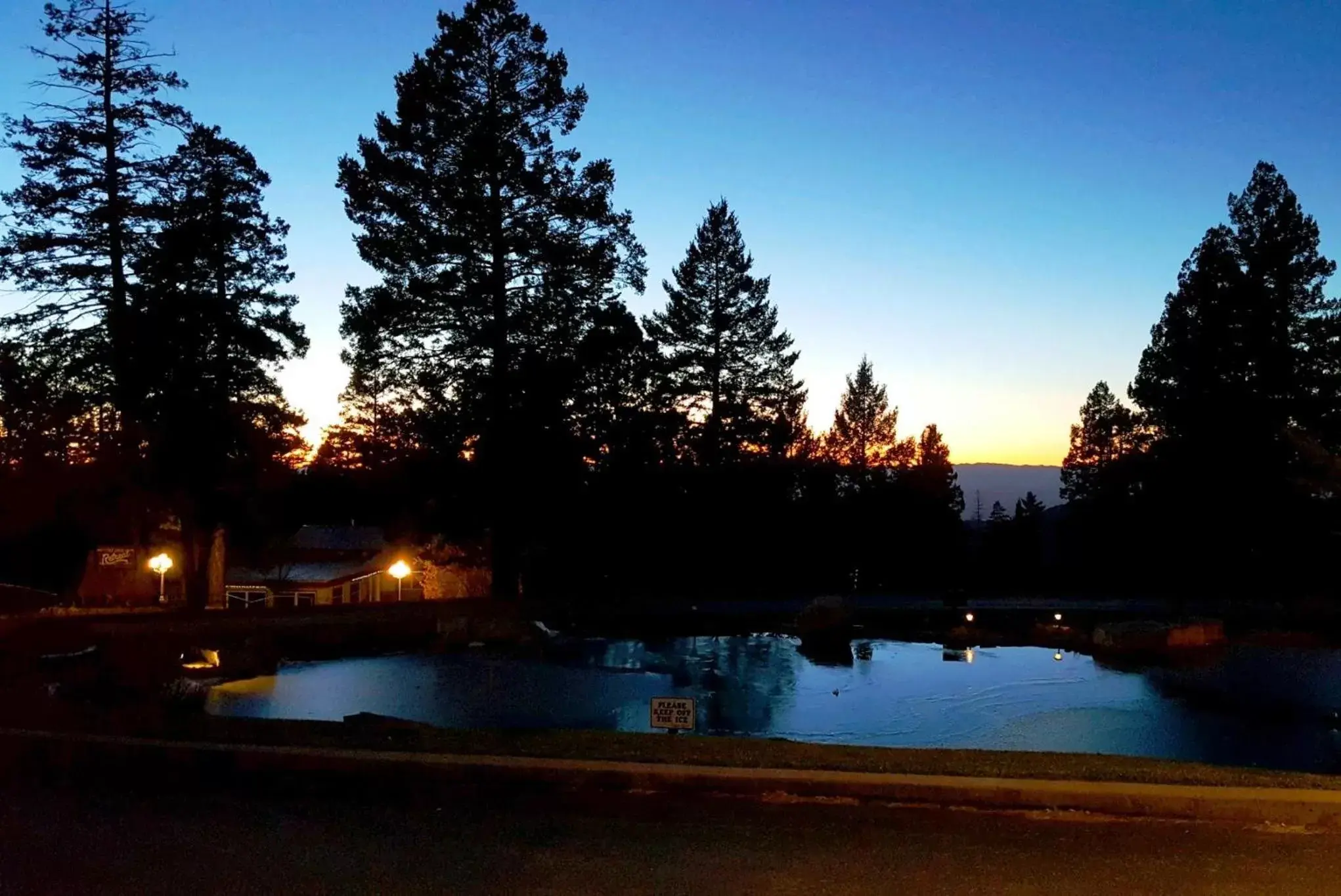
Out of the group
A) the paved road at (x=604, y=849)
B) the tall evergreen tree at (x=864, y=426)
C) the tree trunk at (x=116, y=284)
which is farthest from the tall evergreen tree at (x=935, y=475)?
the paved road at (x=604, y=849)

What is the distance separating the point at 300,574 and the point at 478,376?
16980 mm

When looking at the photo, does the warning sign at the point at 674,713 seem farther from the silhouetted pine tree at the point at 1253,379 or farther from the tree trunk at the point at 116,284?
the silhouetted pine tree at the point at 1253,379

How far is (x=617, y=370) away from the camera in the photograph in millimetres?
42406

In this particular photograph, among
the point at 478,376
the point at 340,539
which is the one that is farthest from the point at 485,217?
the point at 340,539

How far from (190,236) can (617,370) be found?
1599cm

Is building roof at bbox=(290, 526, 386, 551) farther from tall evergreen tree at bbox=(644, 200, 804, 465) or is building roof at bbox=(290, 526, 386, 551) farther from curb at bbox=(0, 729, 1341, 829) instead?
curb at bbox=(0, 729, 1341, 829)

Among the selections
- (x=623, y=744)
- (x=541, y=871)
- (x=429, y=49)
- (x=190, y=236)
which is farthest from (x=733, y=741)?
(x=429, y=49)

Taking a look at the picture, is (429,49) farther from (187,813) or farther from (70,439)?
(187,813)

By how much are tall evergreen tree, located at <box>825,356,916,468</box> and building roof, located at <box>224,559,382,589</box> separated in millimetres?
31317

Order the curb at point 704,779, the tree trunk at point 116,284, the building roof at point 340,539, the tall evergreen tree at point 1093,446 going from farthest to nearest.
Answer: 1. the tall evergreen tree at point 1093,446
2. the building roof at point 340,539
3. the tree trunk at point 116,284
4. the curb at point 704,779

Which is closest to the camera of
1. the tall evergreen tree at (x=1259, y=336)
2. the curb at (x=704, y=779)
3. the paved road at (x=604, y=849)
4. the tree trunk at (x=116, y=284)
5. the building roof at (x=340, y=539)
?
the paved road at (x=604, y=849)

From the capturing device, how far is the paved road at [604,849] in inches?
277

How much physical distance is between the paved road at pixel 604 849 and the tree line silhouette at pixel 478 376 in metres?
8.76

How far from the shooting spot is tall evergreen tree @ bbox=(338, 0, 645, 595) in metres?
33.5
